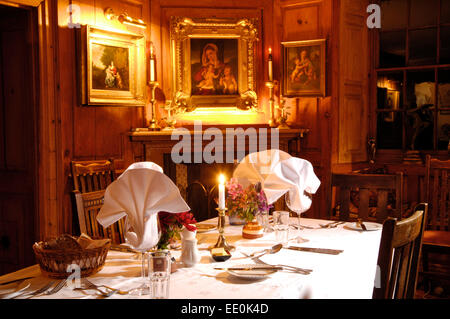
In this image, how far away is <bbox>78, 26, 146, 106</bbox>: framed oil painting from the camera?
390 centimetres

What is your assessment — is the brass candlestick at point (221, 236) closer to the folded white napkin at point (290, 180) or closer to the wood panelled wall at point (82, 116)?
the folded white napkin at point (290, 180)

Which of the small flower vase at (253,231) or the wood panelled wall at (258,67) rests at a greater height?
the wood panelled wall at (258,67)

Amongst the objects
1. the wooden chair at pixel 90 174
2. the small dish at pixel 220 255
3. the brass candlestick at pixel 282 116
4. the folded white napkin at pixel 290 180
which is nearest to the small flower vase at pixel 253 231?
the folded white napkin at pixel 290 180

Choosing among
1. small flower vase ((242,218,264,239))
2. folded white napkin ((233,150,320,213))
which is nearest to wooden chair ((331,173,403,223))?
folded white napkin ((233,150,320,213))

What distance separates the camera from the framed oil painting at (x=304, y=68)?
14.8 feet

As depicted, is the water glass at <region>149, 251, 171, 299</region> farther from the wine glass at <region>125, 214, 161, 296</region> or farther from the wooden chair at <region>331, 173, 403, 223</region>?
the wooden chair at <region>331, 173, 403, 223</region>

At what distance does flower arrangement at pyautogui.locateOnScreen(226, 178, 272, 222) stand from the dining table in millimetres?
128

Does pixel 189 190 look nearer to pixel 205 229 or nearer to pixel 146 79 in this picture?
pixel 146 79

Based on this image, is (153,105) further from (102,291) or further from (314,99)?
(102,291)

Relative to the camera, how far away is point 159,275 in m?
1.43

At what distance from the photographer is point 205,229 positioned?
2.48 metres

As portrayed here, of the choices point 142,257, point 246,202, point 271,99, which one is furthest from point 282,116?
point 142,257

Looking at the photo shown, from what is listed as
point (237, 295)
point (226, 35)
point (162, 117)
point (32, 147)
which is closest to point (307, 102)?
point (226, 35)

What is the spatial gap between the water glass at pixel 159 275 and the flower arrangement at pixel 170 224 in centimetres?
25
